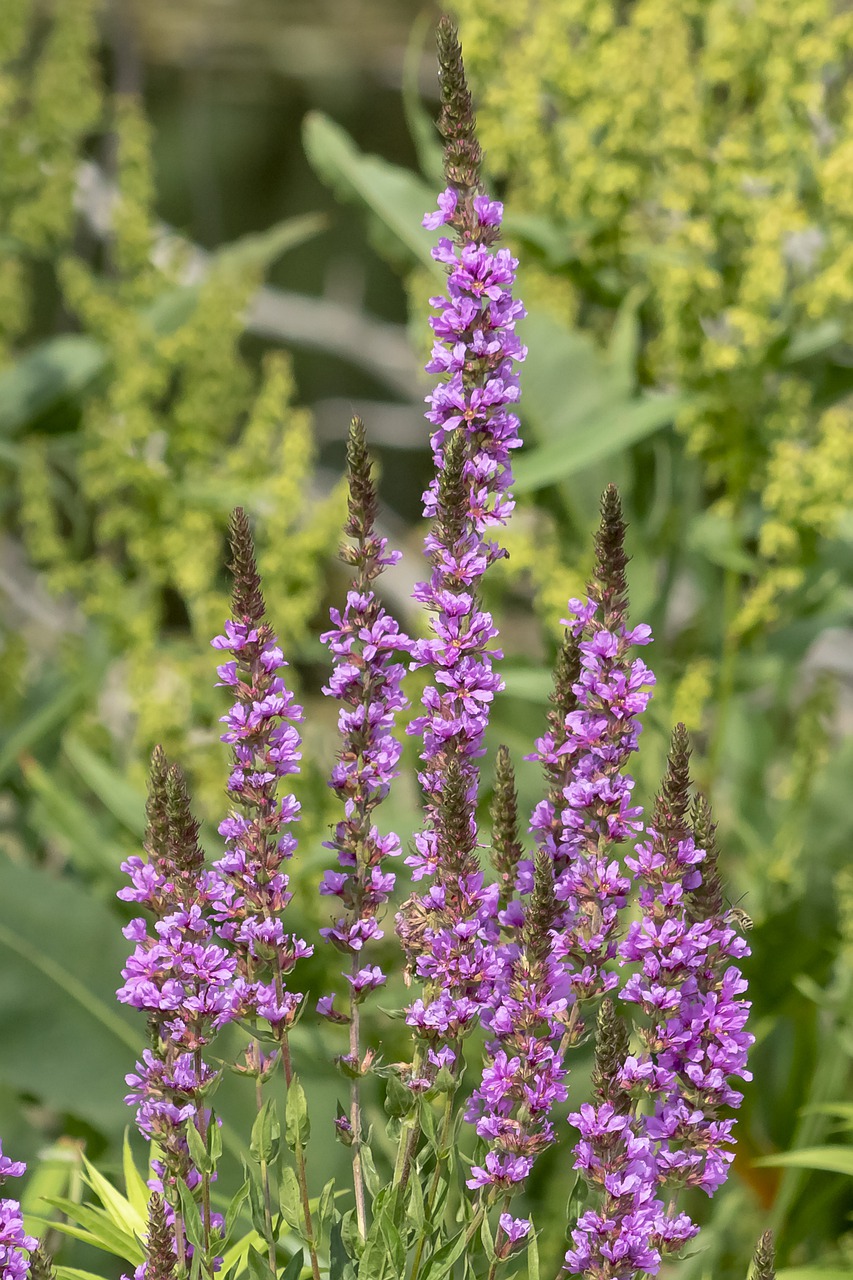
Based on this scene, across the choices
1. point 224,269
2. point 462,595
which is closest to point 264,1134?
point 462,595

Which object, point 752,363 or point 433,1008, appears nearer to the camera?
point 433,1008

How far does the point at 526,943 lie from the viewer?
878mm

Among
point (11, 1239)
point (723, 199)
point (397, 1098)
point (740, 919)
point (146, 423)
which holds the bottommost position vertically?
point (11, 1239)

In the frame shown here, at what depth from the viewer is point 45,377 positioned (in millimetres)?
2715

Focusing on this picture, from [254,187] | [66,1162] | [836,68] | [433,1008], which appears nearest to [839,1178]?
[66,1162]

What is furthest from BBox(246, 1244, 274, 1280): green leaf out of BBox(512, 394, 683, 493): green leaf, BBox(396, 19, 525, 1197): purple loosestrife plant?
BBox(512, 394, 683, 493): green leaf

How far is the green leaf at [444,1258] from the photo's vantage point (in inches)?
36.0

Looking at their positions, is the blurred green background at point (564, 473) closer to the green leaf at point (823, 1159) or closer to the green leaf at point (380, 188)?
the green leaf at point (380, 188)

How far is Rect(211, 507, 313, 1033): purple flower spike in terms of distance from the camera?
912 millimetres

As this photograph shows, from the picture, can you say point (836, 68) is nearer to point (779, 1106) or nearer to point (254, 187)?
point (779, 1106)

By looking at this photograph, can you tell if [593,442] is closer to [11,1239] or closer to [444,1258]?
[444,1258]

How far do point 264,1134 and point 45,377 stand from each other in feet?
6.75

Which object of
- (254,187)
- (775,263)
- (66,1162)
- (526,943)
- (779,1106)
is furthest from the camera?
(254,187)

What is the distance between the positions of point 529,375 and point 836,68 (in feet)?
2.23
